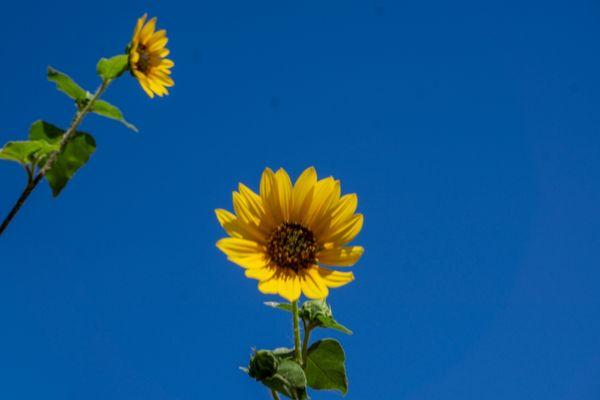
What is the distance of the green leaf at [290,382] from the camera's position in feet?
5.17

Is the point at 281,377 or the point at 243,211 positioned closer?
the point at 281,377

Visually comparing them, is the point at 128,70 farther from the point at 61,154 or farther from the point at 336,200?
the point at 336,200

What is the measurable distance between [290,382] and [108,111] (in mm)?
Answer: 1254

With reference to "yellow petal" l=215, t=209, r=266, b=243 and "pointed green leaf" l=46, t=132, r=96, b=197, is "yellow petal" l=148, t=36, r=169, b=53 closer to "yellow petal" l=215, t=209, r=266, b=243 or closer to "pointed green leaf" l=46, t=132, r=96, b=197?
"pointed green leaf" l=46, t=132, r=96, b=197

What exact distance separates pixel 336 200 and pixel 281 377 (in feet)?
2.21

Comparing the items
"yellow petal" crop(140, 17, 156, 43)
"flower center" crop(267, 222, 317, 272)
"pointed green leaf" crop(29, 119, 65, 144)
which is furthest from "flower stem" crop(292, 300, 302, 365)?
"yellow petal" crop(140, 17, 156, 43)

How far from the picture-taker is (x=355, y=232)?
1979 mm

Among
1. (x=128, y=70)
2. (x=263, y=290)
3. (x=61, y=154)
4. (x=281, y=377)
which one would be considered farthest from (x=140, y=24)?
(x=281, y=377)

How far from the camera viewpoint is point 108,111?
2246mm

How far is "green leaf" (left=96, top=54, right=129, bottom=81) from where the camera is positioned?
243 centimetres

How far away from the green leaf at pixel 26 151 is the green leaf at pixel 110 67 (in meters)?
0.56

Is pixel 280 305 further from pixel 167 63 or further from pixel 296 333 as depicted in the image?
pixel 167 63

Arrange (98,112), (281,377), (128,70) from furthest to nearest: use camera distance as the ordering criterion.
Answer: (128,70) → (98,112) → (281,377)

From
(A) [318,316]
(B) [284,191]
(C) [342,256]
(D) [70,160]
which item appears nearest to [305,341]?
(A) [318,316]
